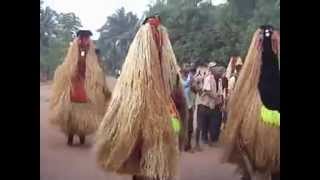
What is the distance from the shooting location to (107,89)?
3289 millimetres

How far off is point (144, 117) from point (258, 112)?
60 centimetres

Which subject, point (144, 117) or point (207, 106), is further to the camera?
point (207, 106)

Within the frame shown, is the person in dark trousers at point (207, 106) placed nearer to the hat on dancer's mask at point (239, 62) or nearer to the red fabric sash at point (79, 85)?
the hat on dancer's mask at point (239, 62)

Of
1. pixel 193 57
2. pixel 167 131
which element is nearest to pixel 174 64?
pixel 193 57

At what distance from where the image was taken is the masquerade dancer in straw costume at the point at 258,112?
11.0 ft

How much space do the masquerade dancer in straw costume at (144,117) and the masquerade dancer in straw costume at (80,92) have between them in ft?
0.24

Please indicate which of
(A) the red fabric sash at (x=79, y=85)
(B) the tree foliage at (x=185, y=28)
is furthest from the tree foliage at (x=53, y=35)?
(A) the red fabric sash at (x=79, y=85)

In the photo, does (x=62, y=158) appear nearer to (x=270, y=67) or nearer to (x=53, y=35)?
(x=53, y=35)

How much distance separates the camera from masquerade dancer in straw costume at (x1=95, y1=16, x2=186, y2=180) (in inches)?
127

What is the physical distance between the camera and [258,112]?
334 centimetres

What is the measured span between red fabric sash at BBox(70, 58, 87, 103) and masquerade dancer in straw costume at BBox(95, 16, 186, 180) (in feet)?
0.53

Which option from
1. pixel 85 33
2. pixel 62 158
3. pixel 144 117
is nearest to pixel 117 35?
pixel 85 33
